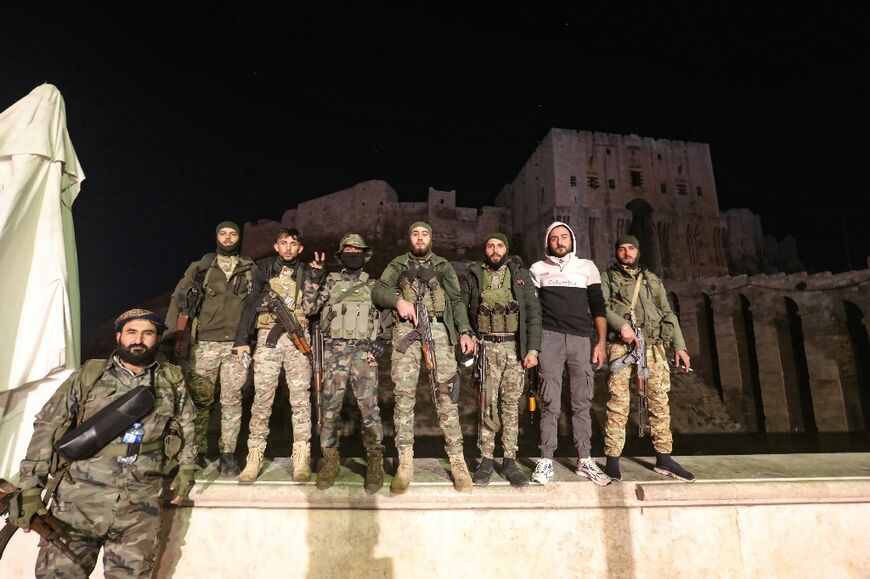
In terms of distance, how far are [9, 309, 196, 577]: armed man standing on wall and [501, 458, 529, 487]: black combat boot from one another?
3.14 m

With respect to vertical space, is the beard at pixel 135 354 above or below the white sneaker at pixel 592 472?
above

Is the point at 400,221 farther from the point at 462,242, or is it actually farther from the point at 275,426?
the point at 275,426

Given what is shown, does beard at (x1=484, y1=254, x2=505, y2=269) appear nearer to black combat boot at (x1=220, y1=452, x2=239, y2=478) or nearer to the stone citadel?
black combat boot at (x1=220, y1=452, x2=239, y2=478)

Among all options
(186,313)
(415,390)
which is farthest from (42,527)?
(415,390)

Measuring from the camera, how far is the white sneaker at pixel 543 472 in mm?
4188

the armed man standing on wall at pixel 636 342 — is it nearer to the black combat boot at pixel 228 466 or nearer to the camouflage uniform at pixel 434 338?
the camouflage uniform at pixel 434 338

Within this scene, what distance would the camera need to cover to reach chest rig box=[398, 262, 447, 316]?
4.64m

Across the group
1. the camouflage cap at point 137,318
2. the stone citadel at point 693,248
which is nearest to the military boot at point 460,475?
the camouflage cap at point 137,318

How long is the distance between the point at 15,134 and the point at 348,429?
43.5 feet

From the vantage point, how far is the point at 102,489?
3.08m

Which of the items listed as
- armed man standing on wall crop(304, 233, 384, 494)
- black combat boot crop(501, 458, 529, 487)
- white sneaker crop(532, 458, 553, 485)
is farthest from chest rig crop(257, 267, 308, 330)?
white sneaker crop(532, 458, 553, 485)

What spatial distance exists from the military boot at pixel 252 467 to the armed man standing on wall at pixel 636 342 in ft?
13.2

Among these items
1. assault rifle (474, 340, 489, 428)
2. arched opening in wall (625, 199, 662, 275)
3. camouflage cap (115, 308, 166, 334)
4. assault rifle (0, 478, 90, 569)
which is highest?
arched opening in wall (625, 199, 662, 275)

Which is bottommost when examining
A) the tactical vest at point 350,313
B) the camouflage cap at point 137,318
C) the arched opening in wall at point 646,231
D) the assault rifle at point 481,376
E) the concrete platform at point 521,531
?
the concrete platform at point 521,531
